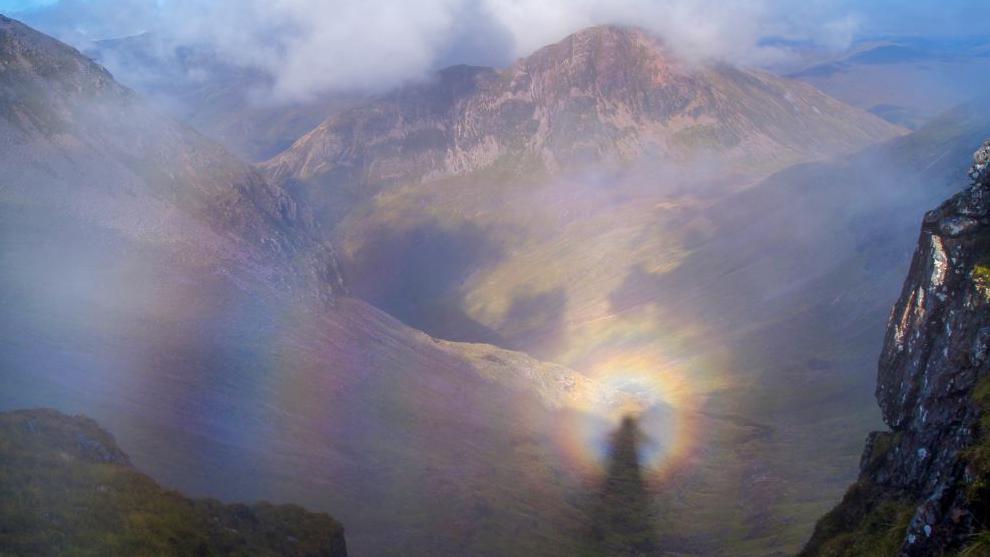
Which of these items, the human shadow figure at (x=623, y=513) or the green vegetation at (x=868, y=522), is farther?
the human shadow figure at (x=623, y=513)

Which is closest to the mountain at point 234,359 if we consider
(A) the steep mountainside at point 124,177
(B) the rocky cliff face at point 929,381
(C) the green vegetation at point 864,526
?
(A) the steep mountainside at point 124,177

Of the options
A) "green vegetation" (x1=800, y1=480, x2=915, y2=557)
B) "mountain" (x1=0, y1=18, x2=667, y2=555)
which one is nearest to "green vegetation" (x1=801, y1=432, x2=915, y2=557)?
"green vegetation" (x1=800, y1=480, x2=915, y2=557)

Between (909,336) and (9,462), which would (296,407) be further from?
(909,336)

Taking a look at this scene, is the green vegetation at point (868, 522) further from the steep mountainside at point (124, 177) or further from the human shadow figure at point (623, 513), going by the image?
the steep mountainside at point (124, 177)

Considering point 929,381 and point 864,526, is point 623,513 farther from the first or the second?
point 864,526

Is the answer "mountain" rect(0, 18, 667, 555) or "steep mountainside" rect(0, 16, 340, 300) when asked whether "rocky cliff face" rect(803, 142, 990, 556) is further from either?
"steep mountainside" rect(0, 16, 340, 300)

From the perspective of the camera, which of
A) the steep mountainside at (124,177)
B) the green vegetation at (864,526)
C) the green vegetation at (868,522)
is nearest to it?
the green vegetation at (864,526)
